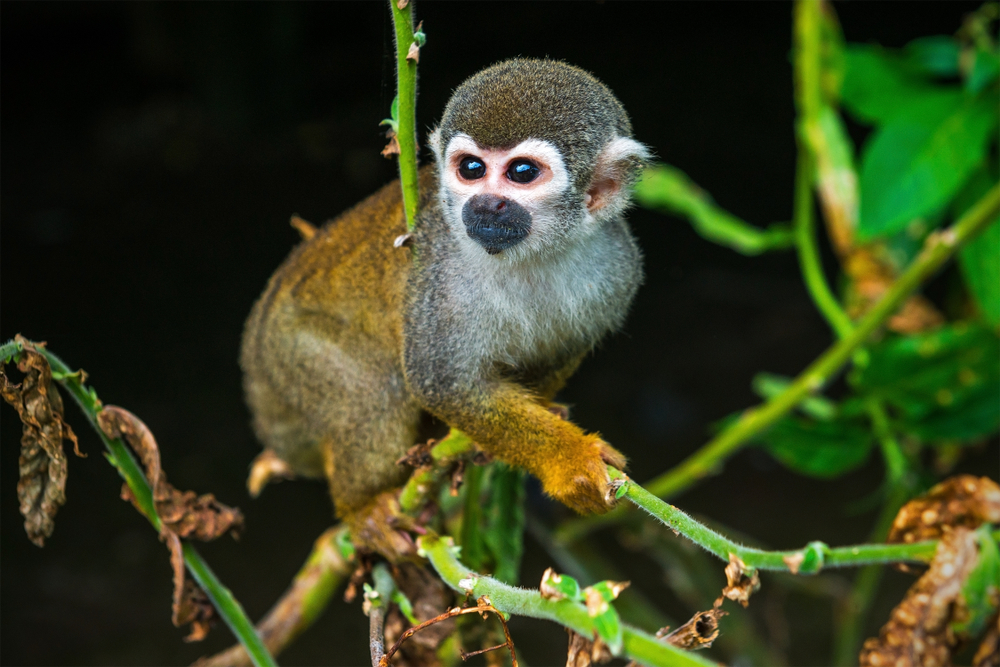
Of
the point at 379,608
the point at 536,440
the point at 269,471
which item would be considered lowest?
the point at 379,608

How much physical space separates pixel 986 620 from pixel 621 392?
101 inches

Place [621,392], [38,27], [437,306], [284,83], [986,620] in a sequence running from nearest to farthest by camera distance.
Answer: [986,620], [437,306], [284,83], [38,27], [621,392]

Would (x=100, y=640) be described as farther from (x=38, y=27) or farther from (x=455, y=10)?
(x=455, y=10)

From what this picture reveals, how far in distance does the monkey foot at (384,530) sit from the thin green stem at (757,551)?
62 centimetres

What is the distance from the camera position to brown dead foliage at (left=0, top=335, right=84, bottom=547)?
1435 millimetres

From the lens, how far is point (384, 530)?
6.78ft

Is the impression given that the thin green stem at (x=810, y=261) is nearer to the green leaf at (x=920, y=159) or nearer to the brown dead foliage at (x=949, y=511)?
the green leaf at (x=920, y=159)

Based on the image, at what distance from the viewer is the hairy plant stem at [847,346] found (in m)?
2.56

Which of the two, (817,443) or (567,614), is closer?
(567,614)

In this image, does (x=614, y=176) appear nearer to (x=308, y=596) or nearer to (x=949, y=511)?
(x=949, y=511)

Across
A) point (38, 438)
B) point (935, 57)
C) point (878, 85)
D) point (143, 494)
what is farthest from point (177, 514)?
point (935, 57)

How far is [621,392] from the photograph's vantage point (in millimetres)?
4281

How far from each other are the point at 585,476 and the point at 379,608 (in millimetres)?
530

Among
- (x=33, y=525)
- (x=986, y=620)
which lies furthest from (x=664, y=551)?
(x=33, y=525)
